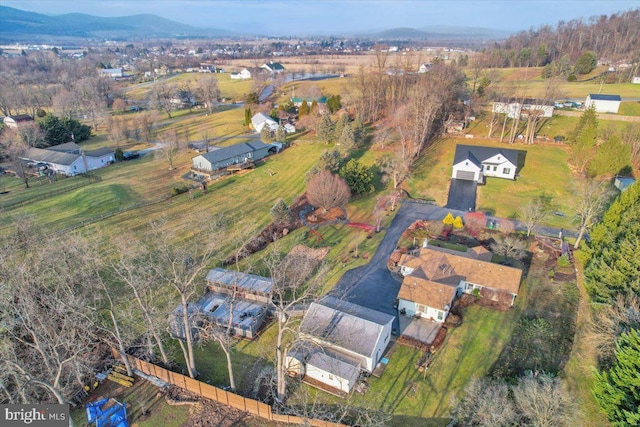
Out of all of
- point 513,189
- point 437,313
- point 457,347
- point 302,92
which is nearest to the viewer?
point 457,347

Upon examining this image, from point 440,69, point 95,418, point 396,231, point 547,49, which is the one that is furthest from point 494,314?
point 547,49

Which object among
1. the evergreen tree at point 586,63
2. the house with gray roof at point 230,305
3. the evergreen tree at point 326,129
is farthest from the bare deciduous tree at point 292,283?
the evergreen tree at point 586,63

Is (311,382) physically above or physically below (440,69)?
below

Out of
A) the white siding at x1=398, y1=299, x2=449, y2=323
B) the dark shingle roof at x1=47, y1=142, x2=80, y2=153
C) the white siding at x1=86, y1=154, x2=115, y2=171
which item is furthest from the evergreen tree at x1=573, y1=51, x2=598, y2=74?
the dark shingle roof at x1=47, y1=142, x2=80, y2=153

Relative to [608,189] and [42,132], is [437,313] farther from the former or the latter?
[42,132]

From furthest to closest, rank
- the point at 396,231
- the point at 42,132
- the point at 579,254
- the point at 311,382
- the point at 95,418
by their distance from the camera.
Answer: the point at 42,132, the point at 396,231, the point at 579,254, the point at 311,382, the point at 95,418

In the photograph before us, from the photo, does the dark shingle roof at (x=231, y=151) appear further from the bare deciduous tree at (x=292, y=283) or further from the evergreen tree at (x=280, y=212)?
the bare deciduous tree at (x=292, y=283)

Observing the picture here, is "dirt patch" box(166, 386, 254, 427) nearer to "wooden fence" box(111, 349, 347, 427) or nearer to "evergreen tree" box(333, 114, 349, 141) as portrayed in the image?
"wooden fence" box(111, 349, 347, 427)
